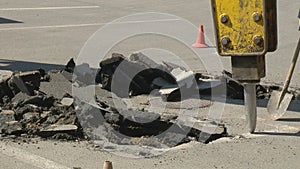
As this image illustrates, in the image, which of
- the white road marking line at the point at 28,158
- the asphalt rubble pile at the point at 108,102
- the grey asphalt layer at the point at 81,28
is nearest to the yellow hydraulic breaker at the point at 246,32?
the asphalt rubble pile at the point at 108,102

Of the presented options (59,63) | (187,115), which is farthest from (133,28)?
(187,115)

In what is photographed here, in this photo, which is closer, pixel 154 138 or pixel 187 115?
pixel 154 138

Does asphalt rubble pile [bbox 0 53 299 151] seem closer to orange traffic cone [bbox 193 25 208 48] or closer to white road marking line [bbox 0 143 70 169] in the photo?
white road marking line [bbox 0 143 70 169]

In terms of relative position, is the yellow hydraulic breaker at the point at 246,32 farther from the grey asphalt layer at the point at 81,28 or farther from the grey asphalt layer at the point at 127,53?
the grey asphalt layer at the point at 81,28

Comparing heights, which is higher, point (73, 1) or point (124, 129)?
point (124, 129)

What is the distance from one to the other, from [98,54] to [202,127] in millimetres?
4684

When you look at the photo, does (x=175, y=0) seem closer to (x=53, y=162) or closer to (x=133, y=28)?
(x=133, y=28)

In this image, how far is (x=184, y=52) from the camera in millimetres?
11742

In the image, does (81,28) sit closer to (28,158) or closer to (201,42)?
(201,42)

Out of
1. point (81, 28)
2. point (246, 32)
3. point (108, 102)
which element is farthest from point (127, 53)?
point (246, 32)

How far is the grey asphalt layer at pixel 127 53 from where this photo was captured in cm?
595

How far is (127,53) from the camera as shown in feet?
37.4

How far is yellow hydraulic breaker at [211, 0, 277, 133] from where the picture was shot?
546 centimetres

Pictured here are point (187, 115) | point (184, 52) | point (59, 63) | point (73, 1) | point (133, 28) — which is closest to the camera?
point (187, 115)
